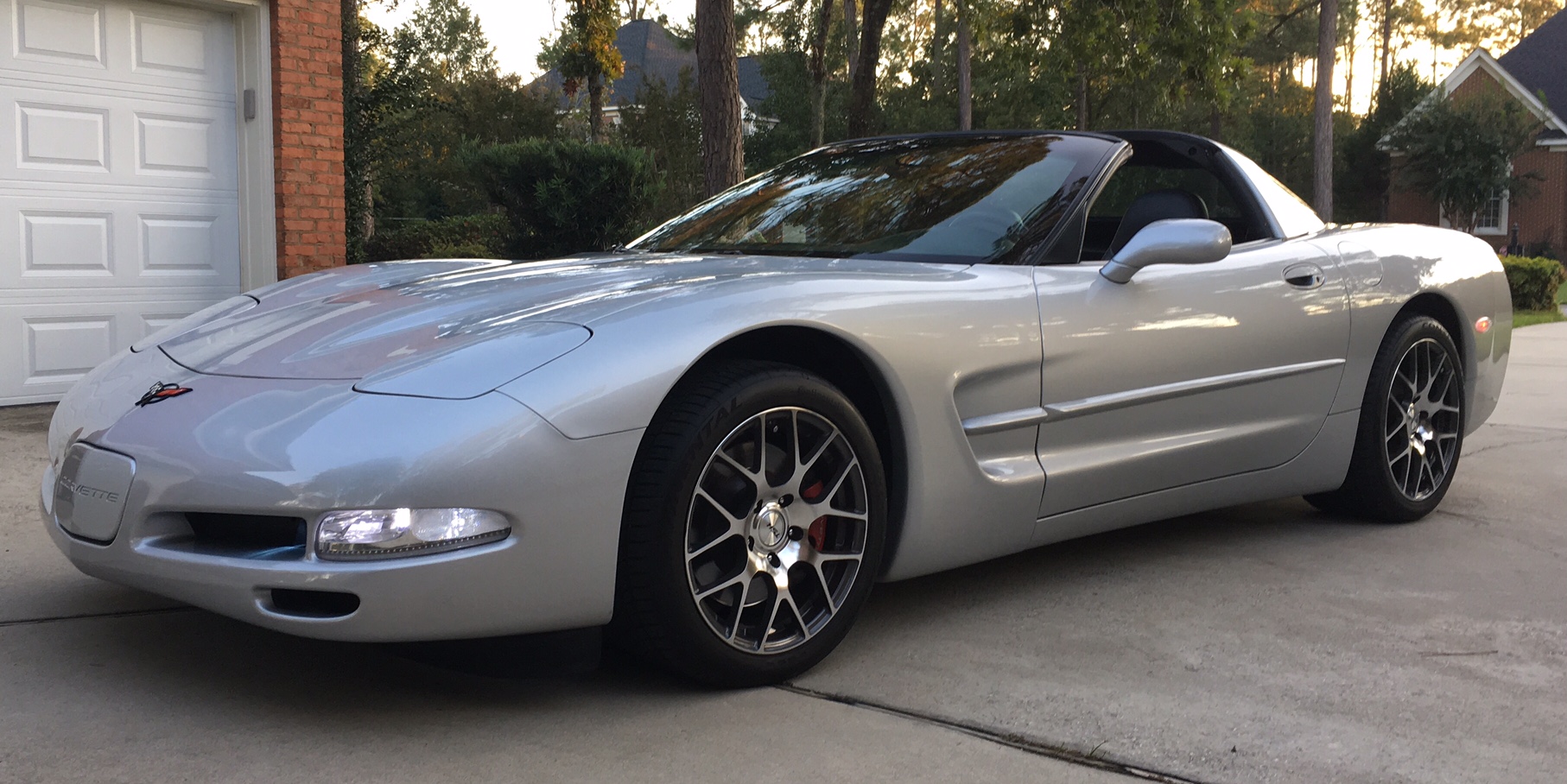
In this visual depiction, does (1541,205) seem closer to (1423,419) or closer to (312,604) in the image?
(1423,419)

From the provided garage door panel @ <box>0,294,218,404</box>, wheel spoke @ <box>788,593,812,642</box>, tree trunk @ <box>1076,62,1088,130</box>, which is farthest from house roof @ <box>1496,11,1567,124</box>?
wheel spoke @ <box>788,593,812,642</box>

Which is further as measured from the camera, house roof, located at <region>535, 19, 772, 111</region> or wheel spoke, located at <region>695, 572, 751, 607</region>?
house roof, located at <region>535, 19, 772, 111</region>

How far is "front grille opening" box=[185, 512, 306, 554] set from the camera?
2549 mm

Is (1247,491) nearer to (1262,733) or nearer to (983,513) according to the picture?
(983,513)

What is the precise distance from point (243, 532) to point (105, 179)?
18.9ft

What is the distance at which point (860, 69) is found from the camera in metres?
18.0

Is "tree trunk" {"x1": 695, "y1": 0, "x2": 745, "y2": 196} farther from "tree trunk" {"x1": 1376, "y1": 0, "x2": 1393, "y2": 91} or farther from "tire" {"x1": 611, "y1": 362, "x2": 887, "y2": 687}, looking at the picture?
"tree trunk" {"x1": 1376, "y1": 0, "x2": 1393, "y2": 91}

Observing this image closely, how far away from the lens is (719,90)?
9.66m

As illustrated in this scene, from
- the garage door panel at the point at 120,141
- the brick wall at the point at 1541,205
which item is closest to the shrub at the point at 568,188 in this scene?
the garage door panel at the point at 120,141

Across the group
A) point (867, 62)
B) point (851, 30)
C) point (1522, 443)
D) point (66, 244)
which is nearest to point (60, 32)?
point (66, 244)

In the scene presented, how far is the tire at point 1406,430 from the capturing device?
4.54 m

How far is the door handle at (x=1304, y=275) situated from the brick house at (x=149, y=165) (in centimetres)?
606

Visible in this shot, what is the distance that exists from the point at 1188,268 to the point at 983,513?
3.49ft

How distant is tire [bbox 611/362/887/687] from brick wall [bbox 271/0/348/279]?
5985 millimetres
